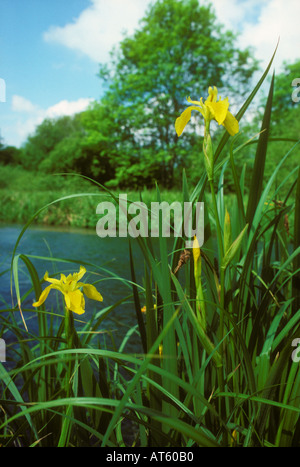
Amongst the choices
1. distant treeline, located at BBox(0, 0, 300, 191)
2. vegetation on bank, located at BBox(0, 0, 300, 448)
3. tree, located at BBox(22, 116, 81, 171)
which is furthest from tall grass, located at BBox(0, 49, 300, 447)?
tree, located at BBox(22, 116, 81, 171)

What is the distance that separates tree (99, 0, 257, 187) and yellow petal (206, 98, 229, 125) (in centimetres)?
1132

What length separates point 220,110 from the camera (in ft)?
1.24

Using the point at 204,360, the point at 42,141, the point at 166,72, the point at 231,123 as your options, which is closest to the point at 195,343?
the point at 204,360

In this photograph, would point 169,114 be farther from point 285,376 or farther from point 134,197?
point 285,376

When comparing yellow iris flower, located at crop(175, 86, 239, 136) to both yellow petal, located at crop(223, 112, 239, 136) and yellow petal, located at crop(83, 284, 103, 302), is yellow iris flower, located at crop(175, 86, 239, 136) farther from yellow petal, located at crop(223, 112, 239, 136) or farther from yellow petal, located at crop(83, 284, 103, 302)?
yellow petal, located at crop(83, 284, 103, 302)

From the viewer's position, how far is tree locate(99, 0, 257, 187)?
11.8 m

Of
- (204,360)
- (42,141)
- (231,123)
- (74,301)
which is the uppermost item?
(42,141)

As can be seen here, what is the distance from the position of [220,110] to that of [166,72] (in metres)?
12.5

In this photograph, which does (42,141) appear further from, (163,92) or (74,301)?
(74,301)

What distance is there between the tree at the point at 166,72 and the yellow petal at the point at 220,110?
11.3m

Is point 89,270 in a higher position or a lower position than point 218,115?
lower

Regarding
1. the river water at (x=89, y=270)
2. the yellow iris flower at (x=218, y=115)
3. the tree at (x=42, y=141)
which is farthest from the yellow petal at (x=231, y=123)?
the tree at (x=42, y=141)

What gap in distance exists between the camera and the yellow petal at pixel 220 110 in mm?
374

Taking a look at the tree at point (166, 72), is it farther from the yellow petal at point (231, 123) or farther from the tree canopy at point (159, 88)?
the yellow petal at point (231, 123)
